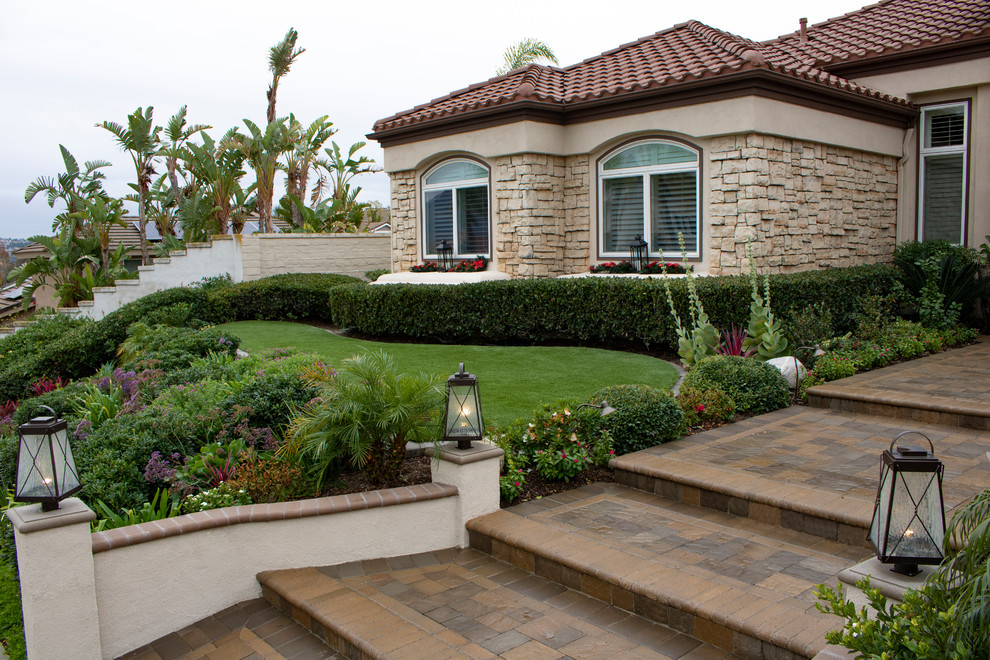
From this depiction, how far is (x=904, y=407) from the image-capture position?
23.5 ft

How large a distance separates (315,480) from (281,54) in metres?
21.6

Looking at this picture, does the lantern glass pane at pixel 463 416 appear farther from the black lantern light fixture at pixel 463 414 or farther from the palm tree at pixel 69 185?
the palm tree at pixel 69 185

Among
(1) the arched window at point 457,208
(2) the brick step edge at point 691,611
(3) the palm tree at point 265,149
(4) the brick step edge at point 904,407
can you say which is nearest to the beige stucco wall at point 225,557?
(2) the brick step edge at point 691,611

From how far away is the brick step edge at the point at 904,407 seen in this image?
6770 millimetres

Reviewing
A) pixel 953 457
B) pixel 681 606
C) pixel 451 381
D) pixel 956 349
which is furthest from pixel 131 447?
pixel 956 349

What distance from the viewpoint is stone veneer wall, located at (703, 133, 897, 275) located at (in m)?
10.4

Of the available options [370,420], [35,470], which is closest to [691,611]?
[370,420]

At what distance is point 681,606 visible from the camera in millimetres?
3857

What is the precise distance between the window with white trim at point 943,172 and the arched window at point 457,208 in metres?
7.41

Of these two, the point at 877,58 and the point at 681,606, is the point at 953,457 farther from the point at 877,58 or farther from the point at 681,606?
the point at 877,58

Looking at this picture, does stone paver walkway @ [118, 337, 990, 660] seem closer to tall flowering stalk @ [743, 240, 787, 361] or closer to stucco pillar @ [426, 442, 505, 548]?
stucco pillar @ [426, 442, 505, 548]

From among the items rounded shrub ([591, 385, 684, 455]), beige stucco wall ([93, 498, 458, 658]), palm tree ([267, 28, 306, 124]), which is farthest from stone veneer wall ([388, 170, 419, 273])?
palm tree ([267, 28, 306, 124])

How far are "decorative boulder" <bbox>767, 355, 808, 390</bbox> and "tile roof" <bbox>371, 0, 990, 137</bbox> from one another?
4093 millimetres

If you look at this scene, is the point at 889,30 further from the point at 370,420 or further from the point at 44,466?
the point at 44,466
